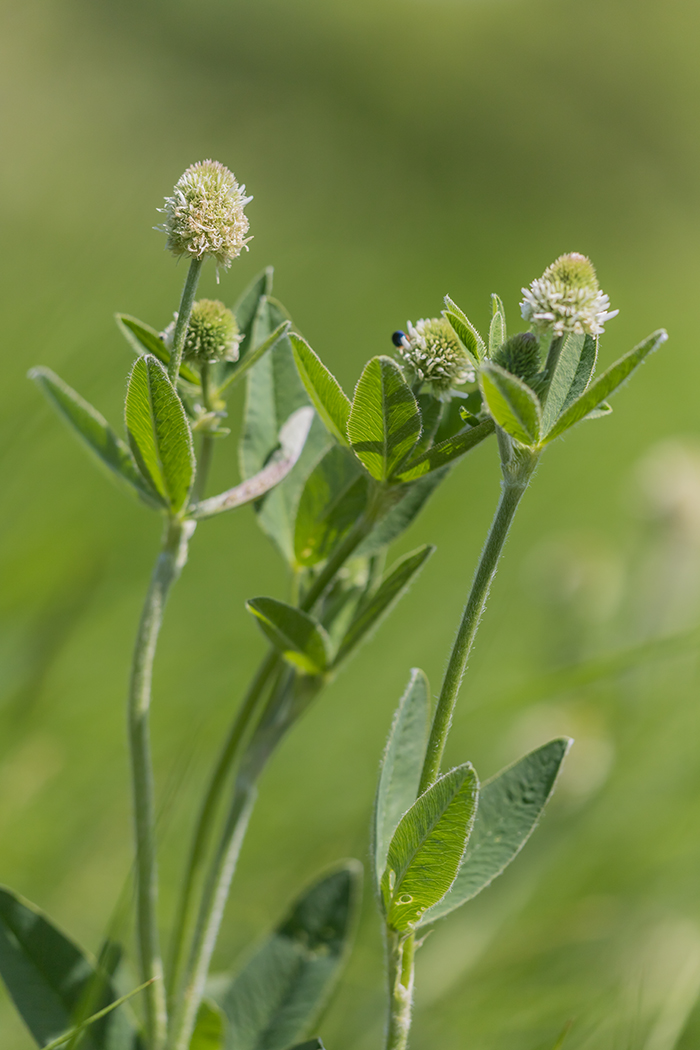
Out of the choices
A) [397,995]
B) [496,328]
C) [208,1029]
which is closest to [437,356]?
[496,328]

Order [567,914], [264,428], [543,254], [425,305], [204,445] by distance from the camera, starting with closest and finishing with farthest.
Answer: [204,445]
[264,428]
[567,914]
[425,305]
[543,254]

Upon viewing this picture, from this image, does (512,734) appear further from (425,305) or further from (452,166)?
(452,166)

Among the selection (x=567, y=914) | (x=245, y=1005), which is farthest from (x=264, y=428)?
(x=567, y=914)

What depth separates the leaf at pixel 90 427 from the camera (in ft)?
2.81

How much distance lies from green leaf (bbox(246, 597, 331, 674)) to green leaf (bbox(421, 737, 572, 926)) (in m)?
0.17

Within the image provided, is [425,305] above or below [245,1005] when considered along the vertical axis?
above

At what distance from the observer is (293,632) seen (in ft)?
2.53

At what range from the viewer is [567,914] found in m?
1.52

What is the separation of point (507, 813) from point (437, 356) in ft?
1.21

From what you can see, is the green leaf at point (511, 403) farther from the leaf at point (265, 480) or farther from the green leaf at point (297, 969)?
the green leaf at point (297, 969)

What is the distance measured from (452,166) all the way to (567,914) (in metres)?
4.39

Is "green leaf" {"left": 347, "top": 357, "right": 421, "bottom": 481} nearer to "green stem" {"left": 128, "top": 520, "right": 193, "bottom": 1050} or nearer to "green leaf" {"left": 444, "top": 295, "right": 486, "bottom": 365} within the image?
"green leaf" {"left": 444, "top": 295, "right": 486, "bottom": 365}

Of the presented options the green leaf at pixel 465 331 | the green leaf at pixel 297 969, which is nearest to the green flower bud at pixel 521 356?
the green leaf at pixel 465 331

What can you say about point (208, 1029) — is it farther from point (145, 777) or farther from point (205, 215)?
point (205, 215)
